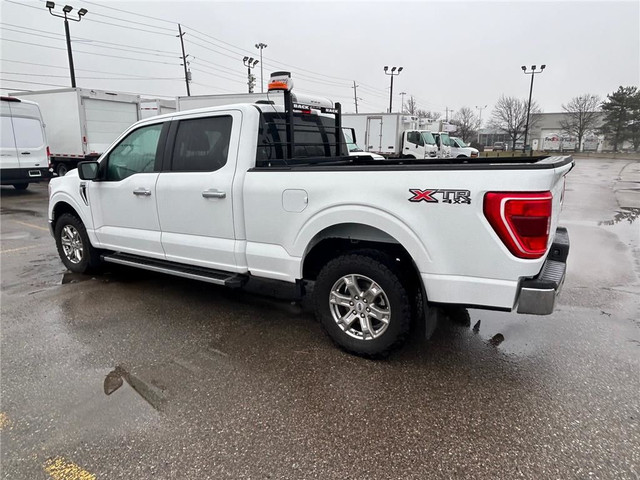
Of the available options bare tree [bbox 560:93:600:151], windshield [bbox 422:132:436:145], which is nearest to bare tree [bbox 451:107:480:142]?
bare tree [bbox 560:93:600:151]

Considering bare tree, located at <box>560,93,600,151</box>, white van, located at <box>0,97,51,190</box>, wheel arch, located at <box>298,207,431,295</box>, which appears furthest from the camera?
bare tree, located at <box>560,93,600,151</box>

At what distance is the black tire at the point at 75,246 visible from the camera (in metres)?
5.36

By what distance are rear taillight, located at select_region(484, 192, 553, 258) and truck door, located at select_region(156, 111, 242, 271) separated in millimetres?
2194

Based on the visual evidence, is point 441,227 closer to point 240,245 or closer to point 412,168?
point 412,168

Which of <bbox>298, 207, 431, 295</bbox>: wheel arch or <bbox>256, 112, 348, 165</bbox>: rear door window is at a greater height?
<bbox>256, 112, 348, 165</bbox>: rear door window

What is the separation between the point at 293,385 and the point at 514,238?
1.81 metres

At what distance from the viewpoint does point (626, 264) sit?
20.1ft

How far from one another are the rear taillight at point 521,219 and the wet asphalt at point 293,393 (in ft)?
3.49

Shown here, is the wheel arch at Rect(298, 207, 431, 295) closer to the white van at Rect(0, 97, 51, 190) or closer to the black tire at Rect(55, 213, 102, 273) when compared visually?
the black tire at Rect(55, 213, 102, 273)

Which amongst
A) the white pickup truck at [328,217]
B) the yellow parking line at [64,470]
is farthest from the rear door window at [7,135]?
the yellow parking line at [64,470]

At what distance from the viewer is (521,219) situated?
8.50 feet

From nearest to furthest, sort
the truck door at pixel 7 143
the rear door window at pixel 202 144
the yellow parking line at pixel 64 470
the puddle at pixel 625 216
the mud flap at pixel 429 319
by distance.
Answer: the yellow parking line at pixel 64 470 → the mud flap at pixel 429 319 → the rear door window at pixel 202 144 → the puddle at pixel 625 216 → the truck door at pixel 7 143

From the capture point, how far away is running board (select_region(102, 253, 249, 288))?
3.88 meters

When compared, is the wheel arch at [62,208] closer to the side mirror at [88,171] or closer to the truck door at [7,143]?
the side mirror at [88,171]
